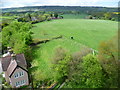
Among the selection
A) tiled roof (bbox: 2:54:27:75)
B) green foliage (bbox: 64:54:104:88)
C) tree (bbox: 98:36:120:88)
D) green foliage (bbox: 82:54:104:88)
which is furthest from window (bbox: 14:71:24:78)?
tree (bbox: 98:36:120:88)

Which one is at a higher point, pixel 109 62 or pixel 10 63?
pixel 109 62

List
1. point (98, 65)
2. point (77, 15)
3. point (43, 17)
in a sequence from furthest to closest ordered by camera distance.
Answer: point (43, 17) < point (77, 15) < point (98, 65)

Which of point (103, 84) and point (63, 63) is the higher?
point (63, 63)

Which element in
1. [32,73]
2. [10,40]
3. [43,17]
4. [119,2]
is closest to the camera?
[119,2]

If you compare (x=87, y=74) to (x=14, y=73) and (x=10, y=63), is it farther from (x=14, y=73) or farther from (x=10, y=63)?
(x=10, y=63)

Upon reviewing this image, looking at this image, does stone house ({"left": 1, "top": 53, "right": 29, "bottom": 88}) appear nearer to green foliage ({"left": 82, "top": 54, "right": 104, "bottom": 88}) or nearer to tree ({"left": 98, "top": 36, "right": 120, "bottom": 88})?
green foliage ({"left": 82, "top": 54, "right": 104, "bottom": 88})

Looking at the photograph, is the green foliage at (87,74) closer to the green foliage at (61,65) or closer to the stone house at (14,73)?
the green foliage at (61,65)

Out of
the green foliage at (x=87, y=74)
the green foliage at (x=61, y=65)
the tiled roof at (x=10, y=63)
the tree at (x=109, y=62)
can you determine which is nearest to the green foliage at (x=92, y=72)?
the green foliage at (x=87, y=74)

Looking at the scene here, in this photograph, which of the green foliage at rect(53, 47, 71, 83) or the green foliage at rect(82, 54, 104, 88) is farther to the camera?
the green foliage at rect(53, 47, 71, 83)

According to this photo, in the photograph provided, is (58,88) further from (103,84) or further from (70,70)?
(103,84)

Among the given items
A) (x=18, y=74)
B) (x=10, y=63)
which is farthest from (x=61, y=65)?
(x=10, y=63)

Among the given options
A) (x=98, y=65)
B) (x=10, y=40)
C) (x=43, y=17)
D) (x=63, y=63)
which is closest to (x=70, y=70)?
(x=63, y=63)
